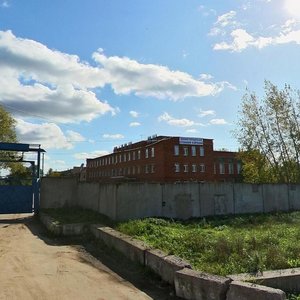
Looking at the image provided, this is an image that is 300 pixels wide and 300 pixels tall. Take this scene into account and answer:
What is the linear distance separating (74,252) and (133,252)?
9.24ft

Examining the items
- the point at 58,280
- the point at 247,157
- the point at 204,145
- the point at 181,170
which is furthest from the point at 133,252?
the point at 204,145

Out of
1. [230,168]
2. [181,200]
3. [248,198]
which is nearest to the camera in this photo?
[181,200]

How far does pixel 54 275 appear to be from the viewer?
894cm

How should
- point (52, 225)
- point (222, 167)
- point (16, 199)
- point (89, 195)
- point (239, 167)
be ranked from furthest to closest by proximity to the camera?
point (239, 167) < point (222, 167) < point (16, 199) < point (89, 195) < point (52, 225)

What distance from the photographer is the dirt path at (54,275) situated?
743 centimetres

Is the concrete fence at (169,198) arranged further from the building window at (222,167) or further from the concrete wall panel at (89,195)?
the building window at (222,167)

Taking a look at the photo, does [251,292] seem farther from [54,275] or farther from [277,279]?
[54,275]

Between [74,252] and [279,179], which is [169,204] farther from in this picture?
[279,179]

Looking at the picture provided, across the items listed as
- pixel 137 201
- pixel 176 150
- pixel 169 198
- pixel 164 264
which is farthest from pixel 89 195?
pixel 176 150

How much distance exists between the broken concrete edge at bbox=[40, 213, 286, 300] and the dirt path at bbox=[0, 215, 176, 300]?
0.71 m

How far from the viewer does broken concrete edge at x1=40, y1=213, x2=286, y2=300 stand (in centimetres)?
604

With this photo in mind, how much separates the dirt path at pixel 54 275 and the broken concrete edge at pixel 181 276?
71cm

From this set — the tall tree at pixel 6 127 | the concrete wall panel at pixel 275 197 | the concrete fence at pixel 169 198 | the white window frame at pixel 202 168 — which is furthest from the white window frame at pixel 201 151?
the concrete wall panel at pixel 275 197

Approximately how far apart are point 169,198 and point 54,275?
963cm
